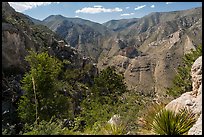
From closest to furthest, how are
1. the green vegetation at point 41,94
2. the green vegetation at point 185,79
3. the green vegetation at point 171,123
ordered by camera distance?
the green vegetation at point 171,123 < the green vegetation at point 41,94 < the green vegetation at point 185,79

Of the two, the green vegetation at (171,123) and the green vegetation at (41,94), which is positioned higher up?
the green vegetation at (171,123)

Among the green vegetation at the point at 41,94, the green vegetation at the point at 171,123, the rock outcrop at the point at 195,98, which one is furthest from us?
the green vegetation at the point at 41,94

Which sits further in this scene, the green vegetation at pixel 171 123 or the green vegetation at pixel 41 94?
the green vegetation at pixel 41 94

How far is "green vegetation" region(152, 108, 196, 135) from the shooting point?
777 cm

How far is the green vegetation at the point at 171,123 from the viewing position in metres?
7.77

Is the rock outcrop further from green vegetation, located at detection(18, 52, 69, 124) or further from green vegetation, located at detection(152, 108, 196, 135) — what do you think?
green vegetation, located at detection(18, 52, 69, 124)

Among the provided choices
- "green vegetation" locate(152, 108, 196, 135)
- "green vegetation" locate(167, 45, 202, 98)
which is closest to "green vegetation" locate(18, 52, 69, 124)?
"green vegetation" locate(167, 45, 202, 98)

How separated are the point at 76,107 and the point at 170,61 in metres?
140

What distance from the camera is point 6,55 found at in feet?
103

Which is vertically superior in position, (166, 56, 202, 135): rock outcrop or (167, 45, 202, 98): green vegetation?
(166, 56, 202, 135): rock outcrop

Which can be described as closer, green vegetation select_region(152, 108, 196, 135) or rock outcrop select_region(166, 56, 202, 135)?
green vegetation select_region(152, 108, 196, 135)

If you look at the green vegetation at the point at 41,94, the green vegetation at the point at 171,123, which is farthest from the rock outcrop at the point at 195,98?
the green vegetation at the point at 41,94

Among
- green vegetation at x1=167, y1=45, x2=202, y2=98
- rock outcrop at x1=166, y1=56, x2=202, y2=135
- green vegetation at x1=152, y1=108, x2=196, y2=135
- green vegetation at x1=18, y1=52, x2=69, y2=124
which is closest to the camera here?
green vegetation at x1=152, y1=108, x2=196, y2=135

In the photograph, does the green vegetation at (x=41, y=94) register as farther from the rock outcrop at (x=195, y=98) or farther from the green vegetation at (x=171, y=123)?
the green vegetation at (x=171, y=123)
